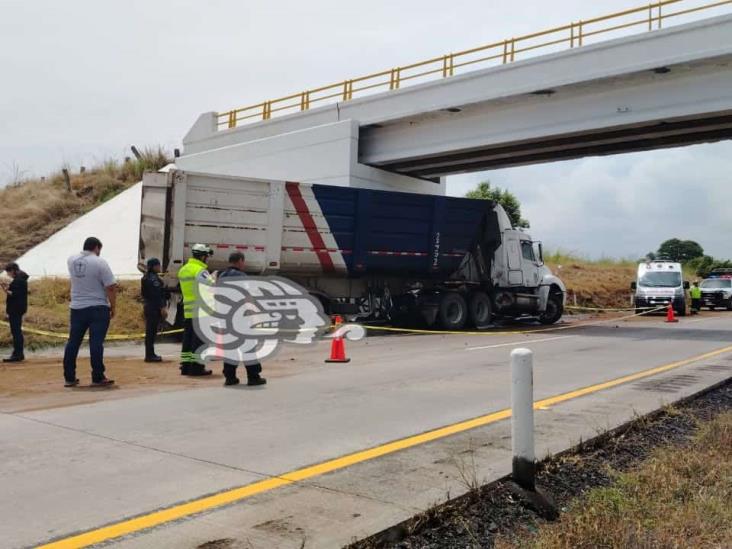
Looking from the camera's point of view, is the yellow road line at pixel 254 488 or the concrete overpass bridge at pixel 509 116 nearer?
the yellow road line at pixel 254 488

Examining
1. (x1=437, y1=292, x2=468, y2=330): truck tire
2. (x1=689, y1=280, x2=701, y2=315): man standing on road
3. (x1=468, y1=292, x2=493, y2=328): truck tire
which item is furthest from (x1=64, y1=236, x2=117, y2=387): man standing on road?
(x1=689, y1=280, x2=701, y2=315): man standing on road

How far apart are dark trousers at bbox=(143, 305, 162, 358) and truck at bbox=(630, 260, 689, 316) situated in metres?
21.0

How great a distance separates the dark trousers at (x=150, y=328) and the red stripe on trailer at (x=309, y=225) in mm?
5387

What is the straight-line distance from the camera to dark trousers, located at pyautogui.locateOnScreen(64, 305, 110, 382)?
8172mm

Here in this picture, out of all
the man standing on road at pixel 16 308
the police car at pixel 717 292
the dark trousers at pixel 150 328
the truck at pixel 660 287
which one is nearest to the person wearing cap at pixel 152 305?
the dark trousers at pixel 150 328

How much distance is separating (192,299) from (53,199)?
25.4m

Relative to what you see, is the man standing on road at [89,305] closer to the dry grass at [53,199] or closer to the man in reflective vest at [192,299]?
the man in reflective vest at [192,299]

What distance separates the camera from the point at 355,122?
24.3 metres

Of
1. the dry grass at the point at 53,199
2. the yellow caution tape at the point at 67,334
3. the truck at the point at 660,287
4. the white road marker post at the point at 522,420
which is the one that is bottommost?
the yellow caution tape at the point at 67,334

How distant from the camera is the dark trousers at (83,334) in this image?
26.8 feet

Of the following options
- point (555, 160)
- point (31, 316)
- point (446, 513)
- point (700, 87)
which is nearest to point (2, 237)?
point (31, 316)

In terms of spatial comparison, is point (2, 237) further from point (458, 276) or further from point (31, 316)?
point (458, 276)

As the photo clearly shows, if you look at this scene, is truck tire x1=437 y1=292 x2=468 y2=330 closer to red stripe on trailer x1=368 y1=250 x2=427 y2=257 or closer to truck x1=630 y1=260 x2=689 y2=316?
red stripe on trailer x1=368 y1=250 x2=427 y2=257

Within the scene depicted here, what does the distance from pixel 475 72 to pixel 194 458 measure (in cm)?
1880
